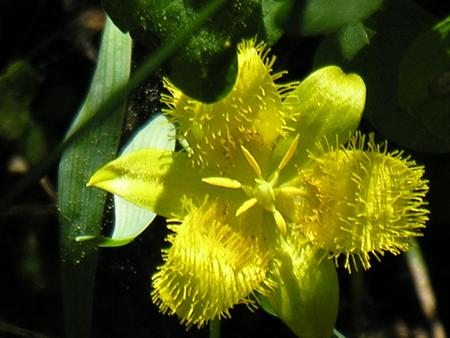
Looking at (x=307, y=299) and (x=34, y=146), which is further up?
(x=34, y=146)

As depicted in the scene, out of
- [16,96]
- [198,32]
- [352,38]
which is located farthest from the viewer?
[16,96]

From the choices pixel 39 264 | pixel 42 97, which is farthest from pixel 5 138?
pixel 39 264

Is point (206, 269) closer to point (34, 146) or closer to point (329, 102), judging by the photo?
point (329, 102)

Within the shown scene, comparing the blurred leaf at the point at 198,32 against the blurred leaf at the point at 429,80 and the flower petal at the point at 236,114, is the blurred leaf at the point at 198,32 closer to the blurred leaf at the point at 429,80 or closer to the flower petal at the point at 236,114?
the flower petal at the point at 236,114

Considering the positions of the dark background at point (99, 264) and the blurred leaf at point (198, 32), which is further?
the dark background at point (99, 264)

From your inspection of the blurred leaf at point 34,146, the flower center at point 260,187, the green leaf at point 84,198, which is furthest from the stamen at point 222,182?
the blurred leaf at point 34,146

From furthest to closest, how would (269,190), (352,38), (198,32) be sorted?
(352,38), (269,190), (198,32)

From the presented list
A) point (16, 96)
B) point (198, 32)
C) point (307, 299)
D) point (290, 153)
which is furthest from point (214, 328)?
point (16, 96)

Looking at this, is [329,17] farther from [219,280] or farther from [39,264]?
[39,264]
